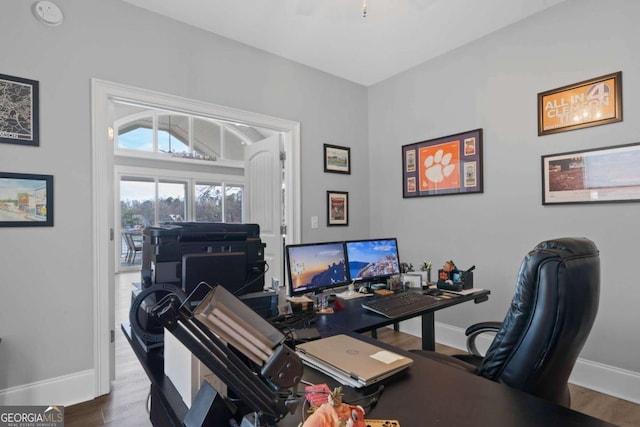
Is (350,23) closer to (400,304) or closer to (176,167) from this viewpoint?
(400,304)

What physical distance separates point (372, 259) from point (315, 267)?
20.4 inches

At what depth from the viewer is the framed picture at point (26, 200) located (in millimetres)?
1980

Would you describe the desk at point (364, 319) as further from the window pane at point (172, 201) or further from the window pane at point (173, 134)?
the window pane at point (173, 134)

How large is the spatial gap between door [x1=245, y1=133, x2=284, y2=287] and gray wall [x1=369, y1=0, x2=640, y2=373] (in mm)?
1201

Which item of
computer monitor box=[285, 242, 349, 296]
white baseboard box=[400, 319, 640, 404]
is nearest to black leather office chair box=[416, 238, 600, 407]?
computer monitor box=[285, 242, 349, 296]

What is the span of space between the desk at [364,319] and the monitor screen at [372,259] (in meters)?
0.21

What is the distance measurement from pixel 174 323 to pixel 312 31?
2769 mm

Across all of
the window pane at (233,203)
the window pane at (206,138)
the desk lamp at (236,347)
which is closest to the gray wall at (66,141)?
the desk lamp at (236,347)

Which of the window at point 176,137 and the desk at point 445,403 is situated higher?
the window at point 176,137

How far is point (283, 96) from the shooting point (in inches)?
126

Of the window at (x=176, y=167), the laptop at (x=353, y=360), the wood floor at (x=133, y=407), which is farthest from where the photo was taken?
the window at (x=176, y=167)

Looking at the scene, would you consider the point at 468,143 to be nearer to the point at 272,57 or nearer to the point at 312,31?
the point at 312,31

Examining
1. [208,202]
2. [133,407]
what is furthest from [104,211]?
[208,202]

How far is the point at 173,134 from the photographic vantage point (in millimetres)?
7055
